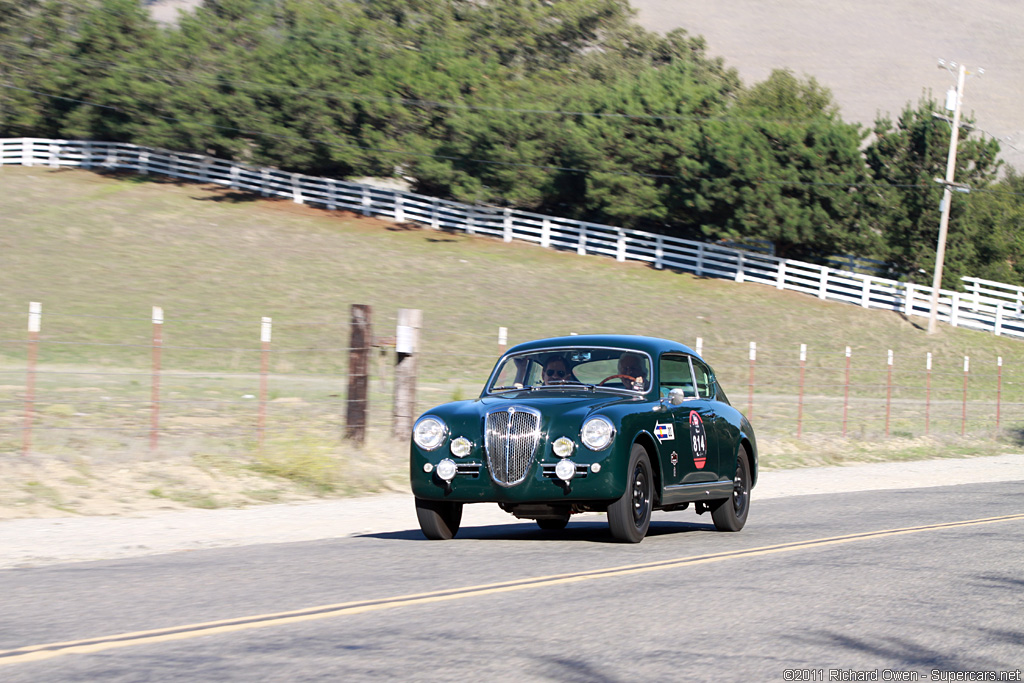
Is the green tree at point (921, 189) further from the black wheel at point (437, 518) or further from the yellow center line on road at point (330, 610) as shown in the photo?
the black wheel at point (437, 518)

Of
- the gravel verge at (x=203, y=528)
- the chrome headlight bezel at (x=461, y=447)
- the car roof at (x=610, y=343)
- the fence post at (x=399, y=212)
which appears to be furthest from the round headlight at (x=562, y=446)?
the fence post at (x=399, y=212)

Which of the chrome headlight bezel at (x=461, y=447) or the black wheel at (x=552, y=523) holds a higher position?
the chrome headlight bezel at (x=461, y=447)

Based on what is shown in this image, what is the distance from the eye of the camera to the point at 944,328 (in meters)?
47.9

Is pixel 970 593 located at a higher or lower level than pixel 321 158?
lower

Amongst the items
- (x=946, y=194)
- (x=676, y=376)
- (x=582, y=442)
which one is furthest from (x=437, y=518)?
(x=946, y=194)

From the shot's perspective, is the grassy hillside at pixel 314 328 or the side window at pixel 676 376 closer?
the side window at pixel 676 376

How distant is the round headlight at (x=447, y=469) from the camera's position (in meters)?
10.3

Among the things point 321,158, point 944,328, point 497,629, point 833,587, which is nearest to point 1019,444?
point 944,328

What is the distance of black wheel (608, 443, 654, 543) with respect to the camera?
1025 centimetres

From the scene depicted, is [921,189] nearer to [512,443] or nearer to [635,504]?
[635,504]

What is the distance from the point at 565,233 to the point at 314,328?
23744mm

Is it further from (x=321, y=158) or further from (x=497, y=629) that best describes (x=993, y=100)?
(x=497, y=629)

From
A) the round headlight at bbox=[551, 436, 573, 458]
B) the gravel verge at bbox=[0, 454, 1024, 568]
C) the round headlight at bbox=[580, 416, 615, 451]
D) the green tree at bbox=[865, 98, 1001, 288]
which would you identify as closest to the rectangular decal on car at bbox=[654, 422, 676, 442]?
the round headlight at bbox=[580, 416, 615, 451]

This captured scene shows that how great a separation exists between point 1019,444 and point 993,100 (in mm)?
183837
